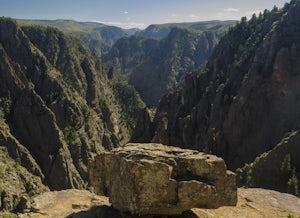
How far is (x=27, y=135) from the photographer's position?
142500mm

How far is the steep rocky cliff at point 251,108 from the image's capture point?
92.1m

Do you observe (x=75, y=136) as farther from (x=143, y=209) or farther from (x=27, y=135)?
(x=143, y=209)

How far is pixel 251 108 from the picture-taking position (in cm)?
9781

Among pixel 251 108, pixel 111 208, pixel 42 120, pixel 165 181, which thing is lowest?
pixel 42 120

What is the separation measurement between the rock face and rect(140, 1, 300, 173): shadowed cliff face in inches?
2684

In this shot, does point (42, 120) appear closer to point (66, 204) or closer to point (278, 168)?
point (278, 168)

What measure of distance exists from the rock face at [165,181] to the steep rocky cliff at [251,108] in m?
67.9

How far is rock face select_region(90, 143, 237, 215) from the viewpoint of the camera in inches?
752

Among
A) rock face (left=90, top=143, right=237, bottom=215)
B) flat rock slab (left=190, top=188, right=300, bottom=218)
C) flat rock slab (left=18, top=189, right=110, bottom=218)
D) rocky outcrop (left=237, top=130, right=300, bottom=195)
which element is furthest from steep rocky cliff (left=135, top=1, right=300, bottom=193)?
flat rock slab (left=18, top=189, right=110, bottom=218)

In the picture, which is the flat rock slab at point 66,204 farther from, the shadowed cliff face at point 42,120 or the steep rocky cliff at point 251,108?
the shadowed cliff face at point 42,120

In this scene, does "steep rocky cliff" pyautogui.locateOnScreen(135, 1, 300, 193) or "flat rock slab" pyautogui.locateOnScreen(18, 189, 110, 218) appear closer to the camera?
"flat rock slab" pyautogui.locateOnScreen(18, 189, 110, 218)

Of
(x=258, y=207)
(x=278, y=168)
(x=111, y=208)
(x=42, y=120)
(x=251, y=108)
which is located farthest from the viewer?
(x=42, y=120)

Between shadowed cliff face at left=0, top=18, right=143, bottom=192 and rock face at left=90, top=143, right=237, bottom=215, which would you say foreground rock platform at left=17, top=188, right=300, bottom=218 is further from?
shadowed cliff face at left=0, top=18, right=143, bottom=192

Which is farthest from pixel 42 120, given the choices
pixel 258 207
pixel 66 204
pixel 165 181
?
pixel 165 181
